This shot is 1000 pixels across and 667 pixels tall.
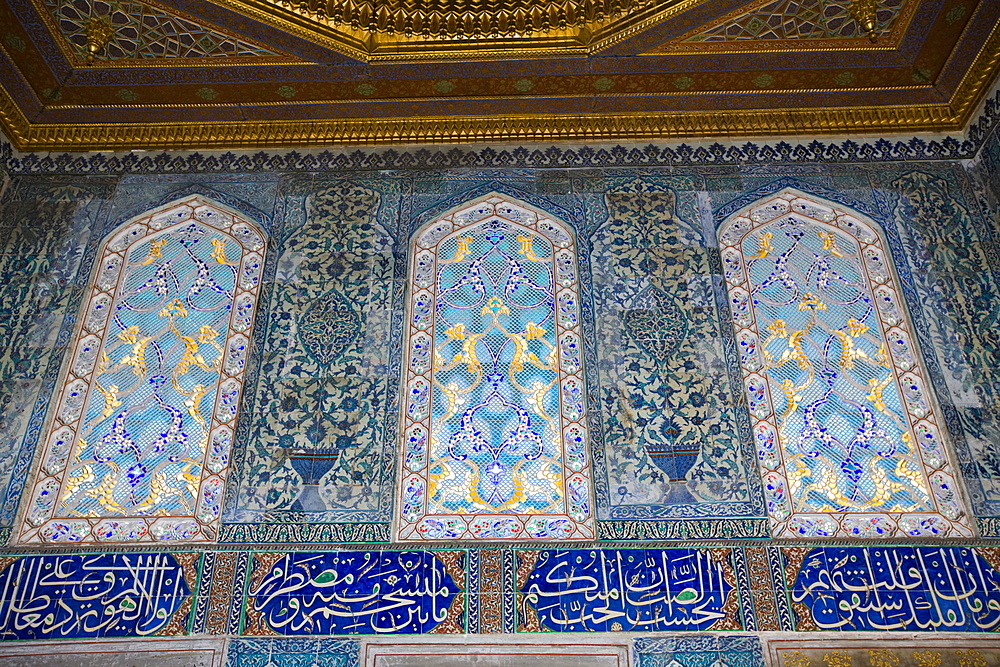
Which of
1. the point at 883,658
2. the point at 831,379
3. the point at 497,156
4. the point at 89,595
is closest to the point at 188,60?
the point at 497,156

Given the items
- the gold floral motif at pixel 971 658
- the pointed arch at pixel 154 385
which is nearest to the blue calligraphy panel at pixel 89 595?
the pointed arch at pixel 154 385

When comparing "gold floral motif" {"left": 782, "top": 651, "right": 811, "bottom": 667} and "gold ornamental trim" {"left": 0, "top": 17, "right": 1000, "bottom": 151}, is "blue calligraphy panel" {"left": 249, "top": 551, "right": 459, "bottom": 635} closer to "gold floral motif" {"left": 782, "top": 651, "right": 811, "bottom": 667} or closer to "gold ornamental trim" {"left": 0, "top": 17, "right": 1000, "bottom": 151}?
"gold floral motif" {"left": 782, "top": 651, "right": 811, "bottom": 667}

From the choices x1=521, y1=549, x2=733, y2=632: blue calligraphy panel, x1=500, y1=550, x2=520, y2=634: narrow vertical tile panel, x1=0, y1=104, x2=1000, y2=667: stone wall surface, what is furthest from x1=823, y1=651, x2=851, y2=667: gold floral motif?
x1=500, y1=550, x2=520, y2=634: narrow vertical tile panel

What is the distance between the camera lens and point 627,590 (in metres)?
3.98

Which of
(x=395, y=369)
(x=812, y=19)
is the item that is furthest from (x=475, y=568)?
(x=812, y=19)

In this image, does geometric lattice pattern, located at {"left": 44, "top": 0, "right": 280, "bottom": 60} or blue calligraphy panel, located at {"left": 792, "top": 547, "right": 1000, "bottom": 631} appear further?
geometric lattice pattern, located at {"left": 44, "top": 0, "right": 280, "bottom": 60}

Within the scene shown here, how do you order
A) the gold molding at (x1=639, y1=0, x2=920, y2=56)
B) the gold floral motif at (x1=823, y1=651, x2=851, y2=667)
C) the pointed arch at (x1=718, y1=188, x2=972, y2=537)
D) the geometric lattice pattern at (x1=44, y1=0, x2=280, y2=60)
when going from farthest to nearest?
the gold molding at (x1=639, y1=0, x2=920, y2=56)
the geometric lattice pattern at (x1=44, y1=0, x2=280, y2=60)
the pointed arch at (x1=718, y1=188, x2=972, y2=537)
the gold floral motif at (x1=823, y1=651, x2=851, y2=667)

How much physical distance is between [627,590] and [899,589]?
3.95 ft

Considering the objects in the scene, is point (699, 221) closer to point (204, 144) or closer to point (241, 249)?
point (241, 249)

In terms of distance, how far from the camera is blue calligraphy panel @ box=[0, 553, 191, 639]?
12.8 ft

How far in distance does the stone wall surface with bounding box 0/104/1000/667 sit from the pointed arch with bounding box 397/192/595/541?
0.09m

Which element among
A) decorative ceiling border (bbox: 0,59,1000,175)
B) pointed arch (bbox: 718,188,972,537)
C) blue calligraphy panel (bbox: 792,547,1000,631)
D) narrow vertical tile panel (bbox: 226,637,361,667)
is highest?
decorative ceiling border (bbox: 0,59,1000,175)

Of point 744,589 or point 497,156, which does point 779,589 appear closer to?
point 744,589

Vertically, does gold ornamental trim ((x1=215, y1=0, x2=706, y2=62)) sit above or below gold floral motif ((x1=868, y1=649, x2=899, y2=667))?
above
